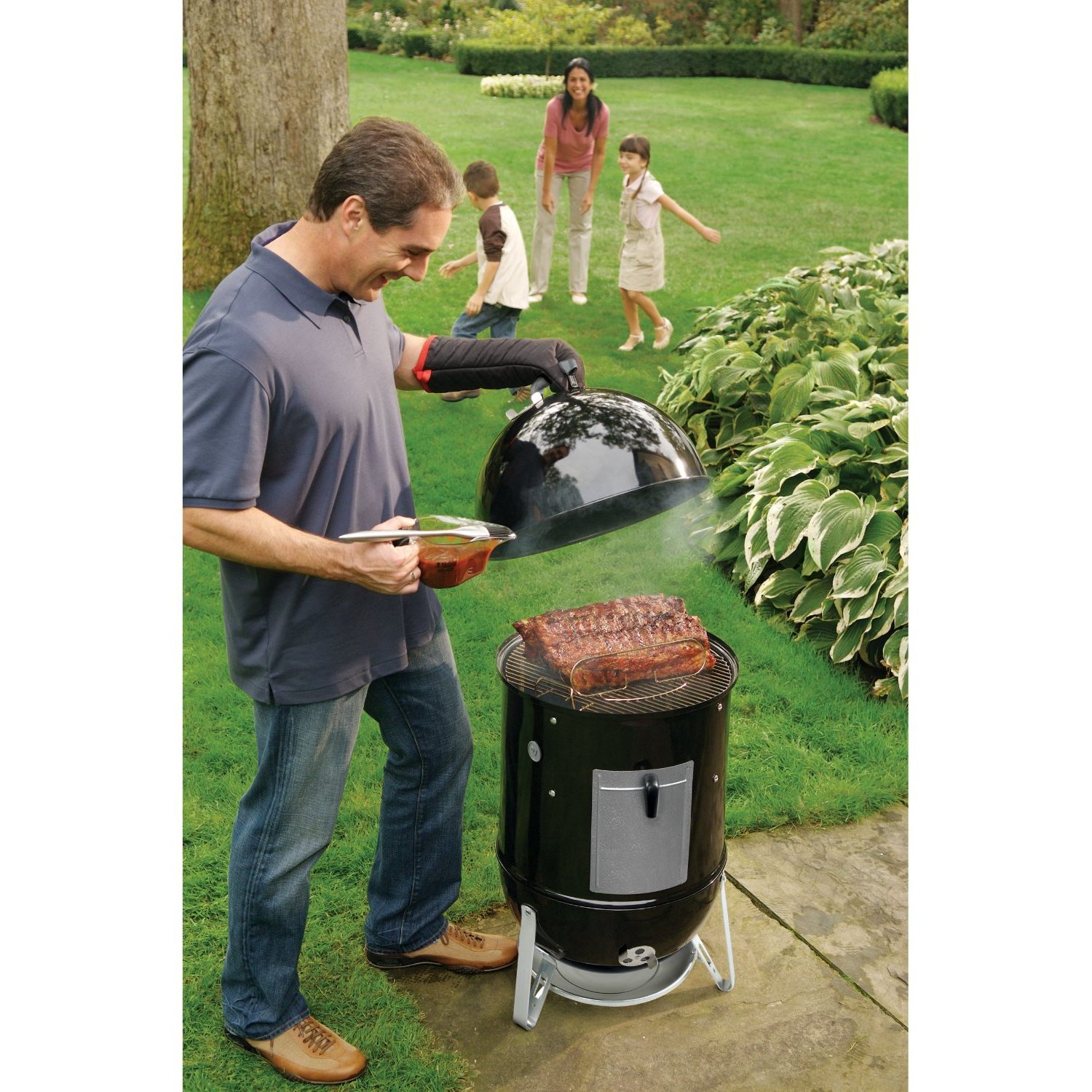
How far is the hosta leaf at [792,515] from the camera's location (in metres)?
5.02

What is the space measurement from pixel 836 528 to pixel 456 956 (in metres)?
2.52

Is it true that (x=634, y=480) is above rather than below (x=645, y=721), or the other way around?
above

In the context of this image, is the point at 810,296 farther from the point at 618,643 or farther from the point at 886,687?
the point at 618,643

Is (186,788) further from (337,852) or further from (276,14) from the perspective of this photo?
(276,14)

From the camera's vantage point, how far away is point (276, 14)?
6.86 m

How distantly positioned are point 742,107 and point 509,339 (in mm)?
17376

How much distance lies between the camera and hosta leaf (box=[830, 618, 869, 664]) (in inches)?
187

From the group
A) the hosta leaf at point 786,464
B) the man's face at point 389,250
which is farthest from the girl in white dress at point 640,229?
the man's face at point 389,250

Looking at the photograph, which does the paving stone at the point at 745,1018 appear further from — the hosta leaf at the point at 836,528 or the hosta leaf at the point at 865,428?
the hosta leaf at the point at 865,428

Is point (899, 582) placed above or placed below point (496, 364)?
below

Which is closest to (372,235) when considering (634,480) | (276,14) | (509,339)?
(509,339)

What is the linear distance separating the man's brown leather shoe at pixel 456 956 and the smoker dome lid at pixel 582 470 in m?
1.18

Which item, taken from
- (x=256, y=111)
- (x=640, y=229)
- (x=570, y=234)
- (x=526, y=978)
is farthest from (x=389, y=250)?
(x=570, y=234)

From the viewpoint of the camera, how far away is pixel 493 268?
6883 mm
